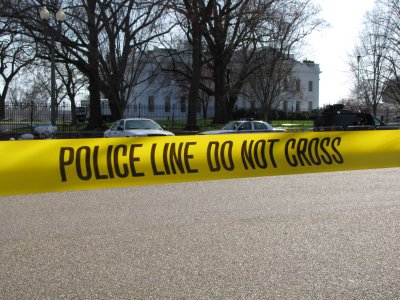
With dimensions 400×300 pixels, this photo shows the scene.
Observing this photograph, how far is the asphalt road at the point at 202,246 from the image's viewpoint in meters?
4.18

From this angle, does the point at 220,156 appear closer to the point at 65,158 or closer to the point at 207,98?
the point at 65,158

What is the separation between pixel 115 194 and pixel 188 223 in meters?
2.98

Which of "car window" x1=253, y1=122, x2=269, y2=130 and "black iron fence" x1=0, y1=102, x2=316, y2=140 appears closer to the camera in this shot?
"car window" x1=253, y1=122, x2=269, y2=130

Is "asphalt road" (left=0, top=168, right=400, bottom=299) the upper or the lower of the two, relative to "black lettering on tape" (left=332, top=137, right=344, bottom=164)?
lower

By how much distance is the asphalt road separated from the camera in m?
4.18

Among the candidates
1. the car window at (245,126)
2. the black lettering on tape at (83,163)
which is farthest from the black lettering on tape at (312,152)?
the car window at (245,126)

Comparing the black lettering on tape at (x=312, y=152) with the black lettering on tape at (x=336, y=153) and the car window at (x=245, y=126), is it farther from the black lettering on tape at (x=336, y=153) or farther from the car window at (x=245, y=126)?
the car window at (x=245, y=126)

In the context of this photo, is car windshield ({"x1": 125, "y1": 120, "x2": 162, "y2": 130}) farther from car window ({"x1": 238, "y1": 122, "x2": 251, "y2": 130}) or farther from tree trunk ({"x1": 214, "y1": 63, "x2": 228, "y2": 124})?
tree trunk ({"x1": 214, "y1": 63, "x2": 228, "y2": 124})

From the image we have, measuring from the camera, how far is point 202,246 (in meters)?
5.38

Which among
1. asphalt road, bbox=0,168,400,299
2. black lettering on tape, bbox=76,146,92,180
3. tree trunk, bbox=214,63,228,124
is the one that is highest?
tree trunk, bbox=214,63,228,124

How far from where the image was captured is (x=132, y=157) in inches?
228

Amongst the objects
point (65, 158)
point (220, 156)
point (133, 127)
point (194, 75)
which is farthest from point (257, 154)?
point (194, 75)

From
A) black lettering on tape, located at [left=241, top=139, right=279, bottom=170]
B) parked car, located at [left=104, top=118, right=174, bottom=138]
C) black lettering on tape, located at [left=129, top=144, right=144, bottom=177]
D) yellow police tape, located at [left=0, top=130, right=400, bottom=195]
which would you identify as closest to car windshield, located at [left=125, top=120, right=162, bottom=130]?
parked car, located at [left=104, top=118, right=174, bottom=138]

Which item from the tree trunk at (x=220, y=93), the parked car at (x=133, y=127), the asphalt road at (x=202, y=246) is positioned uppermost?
the tree trunk at (x=220, y=93)
